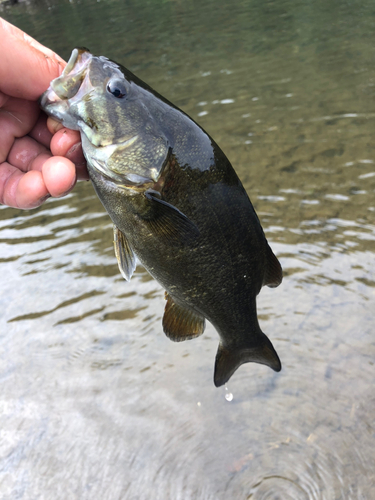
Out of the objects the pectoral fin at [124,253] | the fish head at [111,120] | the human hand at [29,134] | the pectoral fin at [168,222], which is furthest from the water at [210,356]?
the fish head at [111,120]

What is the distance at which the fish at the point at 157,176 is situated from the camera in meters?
2.02

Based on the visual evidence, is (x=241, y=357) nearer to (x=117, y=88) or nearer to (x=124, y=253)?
(x=124, y=253)

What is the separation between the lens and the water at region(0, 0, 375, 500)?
11.7 ft

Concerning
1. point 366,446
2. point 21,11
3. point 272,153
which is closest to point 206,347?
point 366,446

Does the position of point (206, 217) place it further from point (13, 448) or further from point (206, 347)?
point (13, 448)

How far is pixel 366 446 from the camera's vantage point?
140 inches

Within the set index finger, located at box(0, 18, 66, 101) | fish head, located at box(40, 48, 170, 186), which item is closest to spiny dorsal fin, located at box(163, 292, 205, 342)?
fish head, located at box(40, 48, 170, 186)

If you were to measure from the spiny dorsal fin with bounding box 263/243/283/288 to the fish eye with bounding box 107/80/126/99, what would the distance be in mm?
1057

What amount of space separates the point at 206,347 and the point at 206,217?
257 centimetres

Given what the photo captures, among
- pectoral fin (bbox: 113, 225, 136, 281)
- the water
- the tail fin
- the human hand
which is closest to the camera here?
the human hand

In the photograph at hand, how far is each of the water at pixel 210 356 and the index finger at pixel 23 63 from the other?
2805 millimetres

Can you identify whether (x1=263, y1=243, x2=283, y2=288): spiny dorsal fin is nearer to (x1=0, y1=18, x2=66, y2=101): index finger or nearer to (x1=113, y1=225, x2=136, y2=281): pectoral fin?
(x1=113, y1=225, x2=136, y2=281): pectoral fin

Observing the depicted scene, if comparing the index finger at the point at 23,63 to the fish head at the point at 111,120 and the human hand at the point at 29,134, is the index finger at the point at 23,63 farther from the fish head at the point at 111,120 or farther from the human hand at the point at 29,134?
the fish head at the point at 111,120

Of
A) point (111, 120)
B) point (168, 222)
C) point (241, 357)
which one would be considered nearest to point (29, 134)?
point (111, 120)
